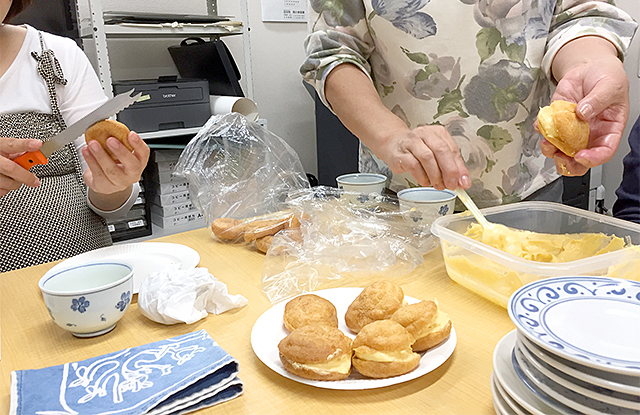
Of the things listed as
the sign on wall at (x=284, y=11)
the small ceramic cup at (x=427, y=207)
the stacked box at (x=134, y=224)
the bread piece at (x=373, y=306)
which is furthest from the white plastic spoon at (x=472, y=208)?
the sign on wall at (x=284, y=11)

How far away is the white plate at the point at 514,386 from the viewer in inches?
16.6

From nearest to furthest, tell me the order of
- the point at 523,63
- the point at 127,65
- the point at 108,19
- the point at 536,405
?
1. the point at 536,405
2. the point at 523,63
3. the point at 108,19
4. the point at 127,65

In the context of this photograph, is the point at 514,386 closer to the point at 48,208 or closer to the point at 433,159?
the point at 433,159

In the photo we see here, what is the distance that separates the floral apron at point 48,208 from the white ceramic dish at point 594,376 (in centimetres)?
118

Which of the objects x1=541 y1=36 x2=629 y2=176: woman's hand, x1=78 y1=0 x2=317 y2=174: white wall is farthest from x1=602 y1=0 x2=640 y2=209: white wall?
x1=541 y1=36 x2=629 y2=176: woman's hand

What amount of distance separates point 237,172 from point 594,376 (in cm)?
101

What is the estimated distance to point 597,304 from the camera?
50cm

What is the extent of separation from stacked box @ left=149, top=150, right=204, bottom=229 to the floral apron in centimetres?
86

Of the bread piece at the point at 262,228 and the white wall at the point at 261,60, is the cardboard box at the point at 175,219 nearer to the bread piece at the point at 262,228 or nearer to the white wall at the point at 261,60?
the white wall at the point at 261,60

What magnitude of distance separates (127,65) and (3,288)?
174cm

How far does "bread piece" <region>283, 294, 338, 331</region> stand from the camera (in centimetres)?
65

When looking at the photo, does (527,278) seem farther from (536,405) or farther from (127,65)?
(127,65)

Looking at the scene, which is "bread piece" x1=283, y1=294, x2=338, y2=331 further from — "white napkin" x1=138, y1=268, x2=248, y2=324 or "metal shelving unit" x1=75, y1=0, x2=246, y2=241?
"metal shelving unit" x1=75, y1=0, x2=246, y2=241

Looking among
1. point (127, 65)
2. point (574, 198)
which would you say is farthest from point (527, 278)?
point (127, 65)
